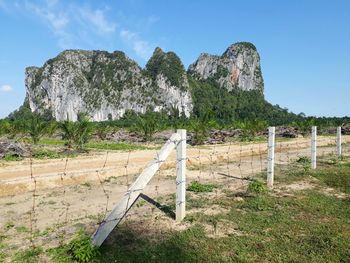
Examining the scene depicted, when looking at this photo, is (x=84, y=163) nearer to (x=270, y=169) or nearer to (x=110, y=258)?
(x=270, y=169)

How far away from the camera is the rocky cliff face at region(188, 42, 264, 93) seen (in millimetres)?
144375

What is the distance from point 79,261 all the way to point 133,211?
228cm

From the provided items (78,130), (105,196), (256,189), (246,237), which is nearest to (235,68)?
(78,130)

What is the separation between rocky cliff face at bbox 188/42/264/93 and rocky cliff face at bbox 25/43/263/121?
0.80 m

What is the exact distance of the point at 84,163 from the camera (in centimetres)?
1333

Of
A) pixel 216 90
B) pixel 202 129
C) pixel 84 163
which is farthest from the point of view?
pixel 216 90

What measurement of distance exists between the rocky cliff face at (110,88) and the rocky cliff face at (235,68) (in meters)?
25.3

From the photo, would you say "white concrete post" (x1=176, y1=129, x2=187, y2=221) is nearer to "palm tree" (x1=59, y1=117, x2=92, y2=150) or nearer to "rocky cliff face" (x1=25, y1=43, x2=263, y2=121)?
"palm tree" (x1=59, y1=117, x2=92, y2=150)

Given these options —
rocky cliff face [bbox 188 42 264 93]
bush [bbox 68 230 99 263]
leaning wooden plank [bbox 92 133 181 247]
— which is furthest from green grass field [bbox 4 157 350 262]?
rocky cliff face [bbox 188 42 264 93]

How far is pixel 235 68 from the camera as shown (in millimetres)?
144750

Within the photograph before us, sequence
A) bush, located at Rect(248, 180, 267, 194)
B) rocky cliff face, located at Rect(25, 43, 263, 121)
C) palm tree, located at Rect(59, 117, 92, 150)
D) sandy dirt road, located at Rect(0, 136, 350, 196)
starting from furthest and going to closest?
1. rocky cliff face, located at Rect(25, 43, 263, 121)
2. palm tree, located at Rect(59, 117, 92, 150)
3. sandy dirt road, located at Rect(0, 136, 350, 196)
4. bush, located at Rect(248, 180, 267, 194)

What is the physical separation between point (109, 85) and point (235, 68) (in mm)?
54501

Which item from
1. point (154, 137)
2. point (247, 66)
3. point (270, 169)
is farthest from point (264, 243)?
point (247, 66)

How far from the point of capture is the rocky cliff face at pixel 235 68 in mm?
144375
